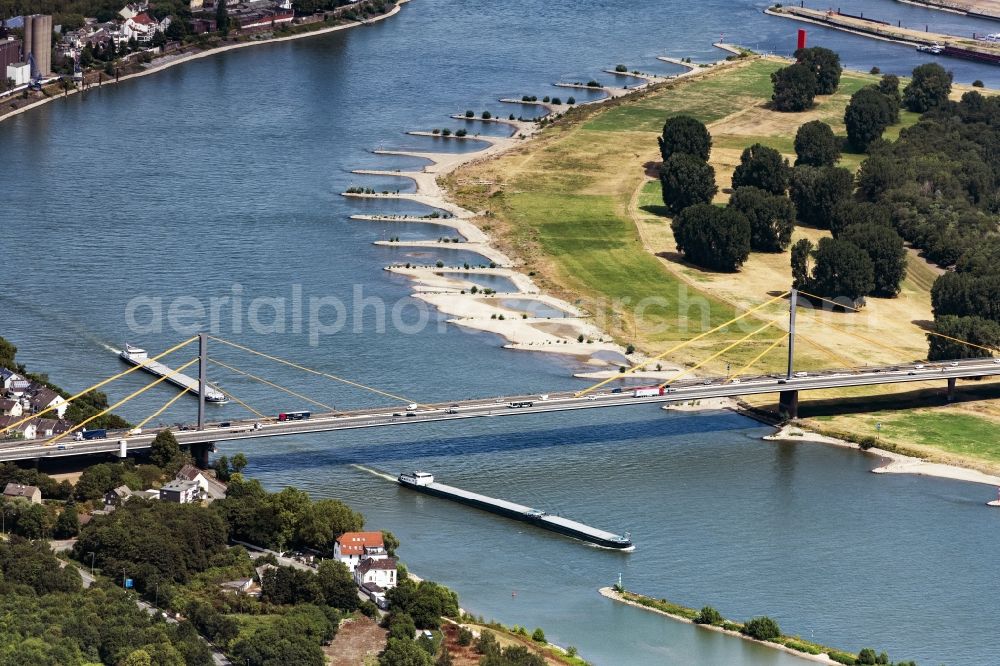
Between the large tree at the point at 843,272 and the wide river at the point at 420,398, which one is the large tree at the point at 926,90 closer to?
the wide river at the point at 420,398

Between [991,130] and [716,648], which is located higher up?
[991,130]

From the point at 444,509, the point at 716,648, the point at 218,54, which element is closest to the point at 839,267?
the point at 444,509

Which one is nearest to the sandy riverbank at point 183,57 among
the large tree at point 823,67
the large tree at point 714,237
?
the large tree at point 823,67

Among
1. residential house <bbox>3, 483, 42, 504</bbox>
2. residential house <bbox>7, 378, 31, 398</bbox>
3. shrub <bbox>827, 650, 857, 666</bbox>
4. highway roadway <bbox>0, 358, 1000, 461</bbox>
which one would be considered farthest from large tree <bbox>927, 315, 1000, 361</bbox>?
residential house <bbox>3, 483, 42, 504</bbox>

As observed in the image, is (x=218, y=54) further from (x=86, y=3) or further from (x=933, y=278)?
(x=933, y=278)

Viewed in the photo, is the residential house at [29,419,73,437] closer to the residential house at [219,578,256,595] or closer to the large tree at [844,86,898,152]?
the residential house at [219,578,256,595]
